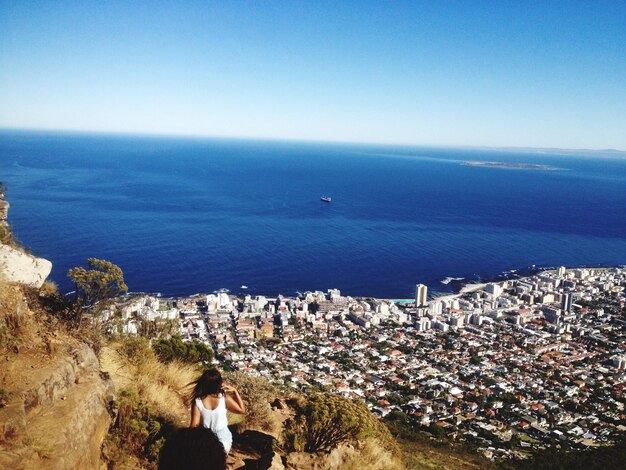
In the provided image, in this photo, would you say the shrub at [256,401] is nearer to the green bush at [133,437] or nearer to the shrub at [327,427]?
the shrub at [327,427]

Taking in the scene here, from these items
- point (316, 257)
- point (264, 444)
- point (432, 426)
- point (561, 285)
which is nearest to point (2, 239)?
point (264, 444)

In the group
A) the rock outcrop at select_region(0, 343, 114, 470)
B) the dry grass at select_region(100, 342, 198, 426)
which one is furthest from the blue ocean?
the rock outcrop at select_region(0, 343, 114, 470)

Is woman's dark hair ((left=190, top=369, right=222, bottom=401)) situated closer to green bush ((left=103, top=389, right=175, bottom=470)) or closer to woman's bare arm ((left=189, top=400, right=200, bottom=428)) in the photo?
woman's bare arm ((left=189, top=400, right=200, bottom=428))

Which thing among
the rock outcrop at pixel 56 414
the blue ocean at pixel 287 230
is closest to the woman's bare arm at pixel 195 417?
the rock outcrop at pixel 56 414

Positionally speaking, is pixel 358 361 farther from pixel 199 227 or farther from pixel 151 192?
pixel 151 192

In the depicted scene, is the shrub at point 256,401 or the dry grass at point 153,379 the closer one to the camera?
the dry grass at point 153,379

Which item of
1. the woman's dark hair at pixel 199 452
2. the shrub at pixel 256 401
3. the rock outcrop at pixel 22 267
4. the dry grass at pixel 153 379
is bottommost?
the shrub at pixel 256 401
